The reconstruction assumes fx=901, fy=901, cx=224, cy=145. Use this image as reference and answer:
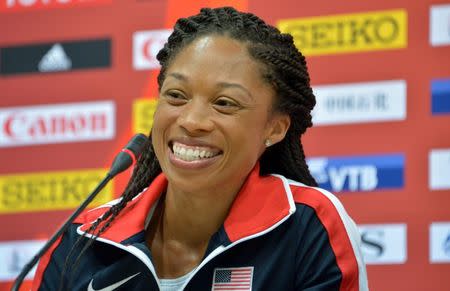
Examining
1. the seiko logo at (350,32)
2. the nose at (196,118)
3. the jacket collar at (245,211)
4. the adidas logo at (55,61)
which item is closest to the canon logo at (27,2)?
the adidas logo at (55,61)

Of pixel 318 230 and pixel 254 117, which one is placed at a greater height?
pixel 254 117

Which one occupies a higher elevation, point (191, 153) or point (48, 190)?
point (191, 153)

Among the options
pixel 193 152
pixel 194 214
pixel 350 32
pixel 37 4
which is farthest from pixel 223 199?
pixel 37 4

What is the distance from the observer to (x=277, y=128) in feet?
7.50

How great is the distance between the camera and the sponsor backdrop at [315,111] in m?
3.49

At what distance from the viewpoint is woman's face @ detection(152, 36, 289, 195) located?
2.12 m

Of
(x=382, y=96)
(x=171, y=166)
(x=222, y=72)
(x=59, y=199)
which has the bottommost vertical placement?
(x=59, y=199)

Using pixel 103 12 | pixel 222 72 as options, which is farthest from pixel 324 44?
pixel 222 72

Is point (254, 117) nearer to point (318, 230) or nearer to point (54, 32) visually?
point (318, 230)

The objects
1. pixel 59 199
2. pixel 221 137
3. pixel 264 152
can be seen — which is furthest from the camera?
pixel 59 199

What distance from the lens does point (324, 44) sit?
368 centimetres

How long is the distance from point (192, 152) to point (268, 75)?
0.91 ft

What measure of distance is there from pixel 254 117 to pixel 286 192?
202mm

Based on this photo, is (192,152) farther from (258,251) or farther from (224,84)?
(258,251)
